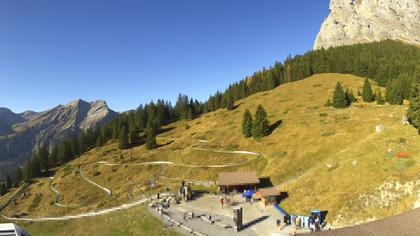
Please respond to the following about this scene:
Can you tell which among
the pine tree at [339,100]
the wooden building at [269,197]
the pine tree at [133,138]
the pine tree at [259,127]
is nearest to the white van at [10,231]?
the wooden building at [269,197]

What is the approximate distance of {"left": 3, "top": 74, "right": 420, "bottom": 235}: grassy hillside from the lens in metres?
40.5

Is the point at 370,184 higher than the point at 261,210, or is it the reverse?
the point at 370,184

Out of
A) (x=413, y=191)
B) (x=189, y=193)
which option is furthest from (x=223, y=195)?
(x=413, y=191)

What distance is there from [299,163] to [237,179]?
47.8 ft

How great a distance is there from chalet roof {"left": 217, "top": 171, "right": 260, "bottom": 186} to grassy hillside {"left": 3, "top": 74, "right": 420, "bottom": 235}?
18.9 feet

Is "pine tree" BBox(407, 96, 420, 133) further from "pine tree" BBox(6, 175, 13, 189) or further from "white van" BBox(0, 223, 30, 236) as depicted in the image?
"pine tree" BBox(6, 175, 13, 189)

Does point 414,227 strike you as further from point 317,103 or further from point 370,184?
point 317,103

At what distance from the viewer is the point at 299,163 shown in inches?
2498

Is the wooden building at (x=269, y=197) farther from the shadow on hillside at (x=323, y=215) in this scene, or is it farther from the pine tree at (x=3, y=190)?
the pine tree at (x=3, y=190)

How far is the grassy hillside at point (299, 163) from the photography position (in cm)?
4053

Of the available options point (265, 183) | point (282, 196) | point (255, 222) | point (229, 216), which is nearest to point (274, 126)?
point (265, 183)

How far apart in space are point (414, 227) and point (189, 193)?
38.0m

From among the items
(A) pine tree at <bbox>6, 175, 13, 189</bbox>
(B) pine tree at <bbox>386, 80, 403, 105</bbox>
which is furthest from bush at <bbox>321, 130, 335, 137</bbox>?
(A) pine tree at <bbox>6, 175, 13, 189</bbox>

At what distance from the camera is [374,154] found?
49344 millimetres
